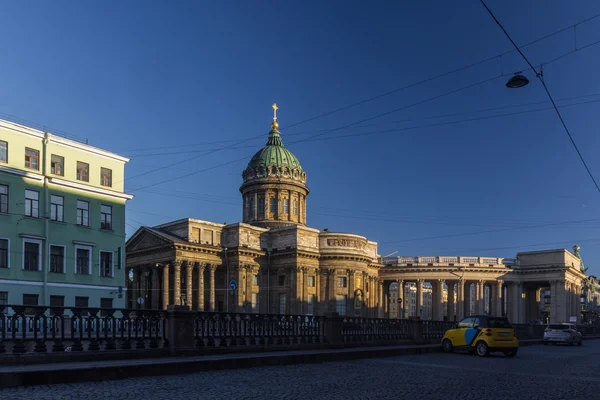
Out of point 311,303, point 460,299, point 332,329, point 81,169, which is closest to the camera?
point 332,329

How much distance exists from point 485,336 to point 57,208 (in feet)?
99.2

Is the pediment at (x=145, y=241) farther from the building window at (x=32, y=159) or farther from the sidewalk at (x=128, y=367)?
the sidewalk at (x=128, y=367)

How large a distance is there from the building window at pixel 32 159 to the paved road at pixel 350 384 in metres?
30.2

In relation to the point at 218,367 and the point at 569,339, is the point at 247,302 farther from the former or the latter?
the point at 218,367

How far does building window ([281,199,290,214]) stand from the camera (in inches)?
3657

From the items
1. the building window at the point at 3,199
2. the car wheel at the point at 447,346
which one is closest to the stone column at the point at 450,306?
the building window at the point at 3,199

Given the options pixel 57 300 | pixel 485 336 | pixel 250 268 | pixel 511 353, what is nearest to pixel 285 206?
pixel 250 268

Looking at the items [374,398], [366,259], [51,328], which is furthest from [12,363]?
[366,259]

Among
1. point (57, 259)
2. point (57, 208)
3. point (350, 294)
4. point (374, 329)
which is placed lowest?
point (350, 294)

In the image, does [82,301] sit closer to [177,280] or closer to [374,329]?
[374,329]

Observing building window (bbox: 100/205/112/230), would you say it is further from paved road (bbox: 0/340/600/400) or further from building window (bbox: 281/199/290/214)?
building window (bbox: 281/199/290/214)

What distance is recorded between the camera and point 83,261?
43.3 m

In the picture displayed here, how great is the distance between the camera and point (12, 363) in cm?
1326

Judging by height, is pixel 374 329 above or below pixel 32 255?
below
